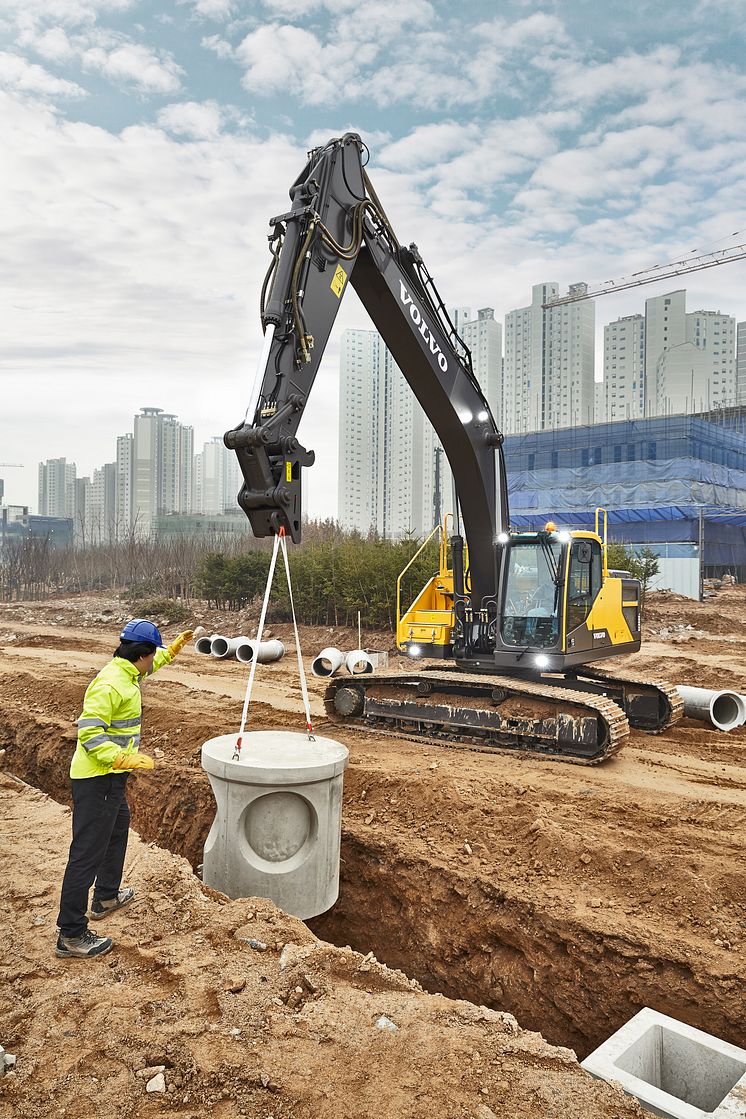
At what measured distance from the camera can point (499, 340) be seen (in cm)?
7550

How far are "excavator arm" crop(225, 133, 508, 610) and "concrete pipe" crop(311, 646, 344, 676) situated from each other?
5.39 meters

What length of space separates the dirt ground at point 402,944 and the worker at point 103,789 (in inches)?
6.8

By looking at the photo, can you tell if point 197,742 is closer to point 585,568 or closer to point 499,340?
point 585,568

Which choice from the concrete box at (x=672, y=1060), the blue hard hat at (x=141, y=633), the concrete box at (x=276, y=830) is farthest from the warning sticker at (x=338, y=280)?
the concrete box at (x=672, y=1060)

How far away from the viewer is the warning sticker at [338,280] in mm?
7871

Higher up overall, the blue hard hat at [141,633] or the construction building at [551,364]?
the construction building at [551,364]

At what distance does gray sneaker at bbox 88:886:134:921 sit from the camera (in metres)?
5.10

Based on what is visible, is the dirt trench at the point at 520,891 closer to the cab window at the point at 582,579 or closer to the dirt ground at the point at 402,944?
the dirt ground at the point at 402,944

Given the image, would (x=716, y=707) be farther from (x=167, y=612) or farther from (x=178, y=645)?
(x=167, y=612)

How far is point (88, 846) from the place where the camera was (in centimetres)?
477

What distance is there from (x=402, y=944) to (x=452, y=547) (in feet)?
17.6

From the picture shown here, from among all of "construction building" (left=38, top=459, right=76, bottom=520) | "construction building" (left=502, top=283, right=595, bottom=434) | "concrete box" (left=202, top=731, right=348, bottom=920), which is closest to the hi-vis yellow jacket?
"concrete box" (left=202, top=731, right=348, bottom=920)

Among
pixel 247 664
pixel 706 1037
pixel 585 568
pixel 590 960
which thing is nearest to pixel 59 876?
pixel 590 960

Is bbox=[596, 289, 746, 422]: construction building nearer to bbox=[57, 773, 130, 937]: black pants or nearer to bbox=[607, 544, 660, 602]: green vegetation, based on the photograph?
bbox=[607, 544, 660, 602]: green vegetation
